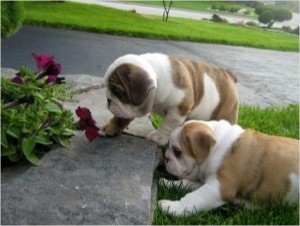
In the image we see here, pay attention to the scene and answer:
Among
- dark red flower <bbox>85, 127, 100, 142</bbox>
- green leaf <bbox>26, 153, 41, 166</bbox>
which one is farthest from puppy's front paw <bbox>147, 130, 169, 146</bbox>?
green leaf <bbox>26, 153, 41, 166</bbox>

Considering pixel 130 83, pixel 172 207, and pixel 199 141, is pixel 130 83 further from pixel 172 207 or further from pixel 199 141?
pixel 172 207

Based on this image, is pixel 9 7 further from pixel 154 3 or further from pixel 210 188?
pixel 154 3

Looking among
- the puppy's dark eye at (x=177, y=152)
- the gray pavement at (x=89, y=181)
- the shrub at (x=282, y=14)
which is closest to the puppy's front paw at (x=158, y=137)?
the gray pavement at (x=89, y=181)

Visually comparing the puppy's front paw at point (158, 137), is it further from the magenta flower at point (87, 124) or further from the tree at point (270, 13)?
the tree at point (270, 13)

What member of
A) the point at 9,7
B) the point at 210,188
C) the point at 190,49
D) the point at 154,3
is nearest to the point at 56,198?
the point at 210,188

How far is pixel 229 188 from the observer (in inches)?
133

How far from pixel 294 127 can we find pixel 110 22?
9.92m

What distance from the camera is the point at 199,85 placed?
14.3 ft

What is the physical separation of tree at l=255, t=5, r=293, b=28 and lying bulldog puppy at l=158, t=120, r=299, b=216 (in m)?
17.0

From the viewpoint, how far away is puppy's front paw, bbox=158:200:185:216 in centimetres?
322

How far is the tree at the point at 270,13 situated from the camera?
789 inches

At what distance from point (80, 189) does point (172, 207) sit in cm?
69

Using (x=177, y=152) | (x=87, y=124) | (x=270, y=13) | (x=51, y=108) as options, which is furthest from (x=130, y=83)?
(x=270, y=13)

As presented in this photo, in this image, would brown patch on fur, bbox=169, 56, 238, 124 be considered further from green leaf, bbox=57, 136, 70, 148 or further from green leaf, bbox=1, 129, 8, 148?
green leaf, bbox=1, 129, 8, 148
